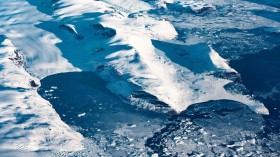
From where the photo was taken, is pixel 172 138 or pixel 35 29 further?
pixel 35 29

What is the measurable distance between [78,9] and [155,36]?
199 inches

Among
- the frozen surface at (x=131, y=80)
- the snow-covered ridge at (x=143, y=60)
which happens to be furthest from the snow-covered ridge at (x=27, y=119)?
the snow-covered ridge at (x=143, y=60)

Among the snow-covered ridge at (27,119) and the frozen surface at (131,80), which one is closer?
the snow-covered ridge at (27,119)

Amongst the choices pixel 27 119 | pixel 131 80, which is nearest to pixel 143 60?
pixel 131 80

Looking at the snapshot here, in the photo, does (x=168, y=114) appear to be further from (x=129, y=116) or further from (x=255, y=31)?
(x=255, y=31)

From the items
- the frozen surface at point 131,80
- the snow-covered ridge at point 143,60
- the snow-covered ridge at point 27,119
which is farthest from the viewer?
the snow-covered ridge at point 143,60

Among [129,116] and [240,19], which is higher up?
[240,19]

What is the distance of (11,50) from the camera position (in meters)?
18.2

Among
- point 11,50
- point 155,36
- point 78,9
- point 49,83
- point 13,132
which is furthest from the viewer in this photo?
point 78,9

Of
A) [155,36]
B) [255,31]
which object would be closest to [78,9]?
[155,36]

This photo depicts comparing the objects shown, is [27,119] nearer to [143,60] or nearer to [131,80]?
[131,80]

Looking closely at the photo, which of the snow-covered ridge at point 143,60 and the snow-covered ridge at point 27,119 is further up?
the snow-covered ridge at point 143,60

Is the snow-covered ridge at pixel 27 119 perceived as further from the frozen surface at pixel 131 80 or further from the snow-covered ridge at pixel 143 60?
the snow-covered ridge at pixel 143 60

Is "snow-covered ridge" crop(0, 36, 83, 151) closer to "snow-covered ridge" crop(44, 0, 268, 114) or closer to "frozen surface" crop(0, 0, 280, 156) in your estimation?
"frozen surface" crop(0, 0, 280, 156)
